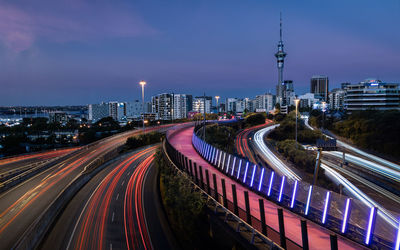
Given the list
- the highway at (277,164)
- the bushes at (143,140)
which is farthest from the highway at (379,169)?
the bushes at (143,140)

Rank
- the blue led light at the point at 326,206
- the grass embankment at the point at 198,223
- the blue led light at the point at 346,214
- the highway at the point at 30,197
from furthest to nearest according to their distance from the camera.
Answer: the highway at the point at 30,197 → the grass embankment at the point at 198,223 → the blue led light at the point at 326,206 → the blue led light at the point at 346,214

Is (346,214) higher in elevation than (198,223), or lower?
higher

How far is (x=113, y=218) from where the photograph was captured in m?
18.8

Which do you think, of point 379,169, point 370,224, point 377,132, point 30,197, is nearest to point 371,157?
point 377,132

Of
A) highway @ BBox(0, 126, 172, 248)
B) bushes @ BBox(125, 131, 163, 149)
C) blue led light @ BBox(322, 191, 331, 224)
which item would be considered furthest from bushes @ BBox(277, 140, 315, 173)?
bushes @ BBox(125, 131, 163, 149)

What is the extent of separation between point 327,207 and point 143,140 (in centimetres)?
4320

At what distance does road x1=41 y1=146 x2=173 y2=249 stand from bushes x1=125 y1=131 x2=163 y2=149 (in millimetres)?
16467

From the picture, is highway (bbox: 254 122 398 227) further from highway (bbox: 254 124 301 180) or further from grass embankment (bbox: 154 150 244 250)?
grass embankment (bbox: 154 150 244 250)

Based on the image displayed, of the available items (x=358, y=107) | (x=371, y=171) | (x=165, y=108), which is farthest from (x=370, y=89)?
(x=165, y=108)

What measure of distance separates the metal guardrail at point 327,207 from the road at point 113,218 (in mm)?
8726

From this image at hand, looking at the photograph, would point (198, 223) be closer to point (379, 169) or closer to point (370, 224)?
point (370, 224)

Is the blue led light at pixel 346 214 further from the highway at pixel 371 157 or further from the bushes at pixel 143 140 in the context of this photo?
the bushes at pixel 143 140

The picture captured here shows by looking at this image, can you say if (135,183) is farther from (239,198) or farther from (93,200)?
(239,198)

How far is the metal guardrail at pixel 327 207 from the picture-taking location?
6598mm
